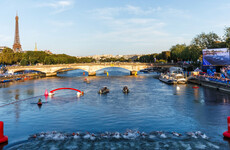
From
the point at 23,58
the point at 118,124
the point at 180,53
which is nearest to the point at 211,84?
the point at 118,124

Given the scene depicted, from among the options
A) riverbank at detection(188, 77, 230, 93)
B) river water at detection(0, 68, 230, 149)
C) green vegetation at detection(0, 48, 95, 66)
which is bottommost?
river water at detection(0, 68, 230, 149)

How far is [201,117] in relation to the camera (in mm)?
32375

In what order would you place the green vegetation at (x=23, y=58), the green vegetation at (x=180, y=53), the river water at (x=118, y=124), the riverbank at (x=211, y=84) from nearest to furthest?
the river water at (x=118, y=124)
the riverbank at (x=211, y=84)
the green vegetation at (x=180, y=53)
the green vegetation at (x=23, y=58)

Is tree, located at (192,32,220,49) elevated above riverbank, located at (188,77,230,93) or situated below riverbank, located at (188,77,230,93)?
above

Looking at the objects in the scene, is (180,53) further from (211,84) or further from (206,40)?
(211,84)

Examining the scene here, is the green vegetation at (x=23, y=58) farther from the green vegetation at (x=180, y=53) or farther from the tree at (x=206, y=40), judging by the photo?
the tree at (x=206, y=40)

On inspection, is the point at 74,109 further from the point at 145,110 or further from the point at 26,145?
the point at 26,145

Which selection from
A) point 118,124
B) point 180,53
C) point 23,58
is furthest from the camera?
point 23,58

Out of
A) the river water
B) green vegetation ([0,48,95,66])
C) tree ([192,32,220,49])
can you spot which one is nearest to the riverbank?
the river water

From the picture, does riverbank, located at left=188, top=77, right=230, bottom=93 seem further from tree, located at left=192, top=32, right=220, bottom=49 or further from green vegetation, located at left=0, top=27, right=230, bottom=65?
tree, located at left=192, top=32, right=220, bottom=49

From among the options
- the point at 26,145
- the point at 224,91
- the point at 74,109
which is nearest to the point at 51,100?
the point at 74,109

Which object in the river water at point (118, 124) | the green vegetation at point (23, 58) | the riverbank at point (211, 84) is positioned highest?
the green vegetation at point (23, 58)

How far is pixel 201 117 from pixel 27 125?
24.1 metres

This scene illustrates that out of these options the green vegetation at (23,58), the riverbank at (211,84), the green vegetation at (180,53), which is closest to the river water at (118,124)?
the riverbank at (211,84)
